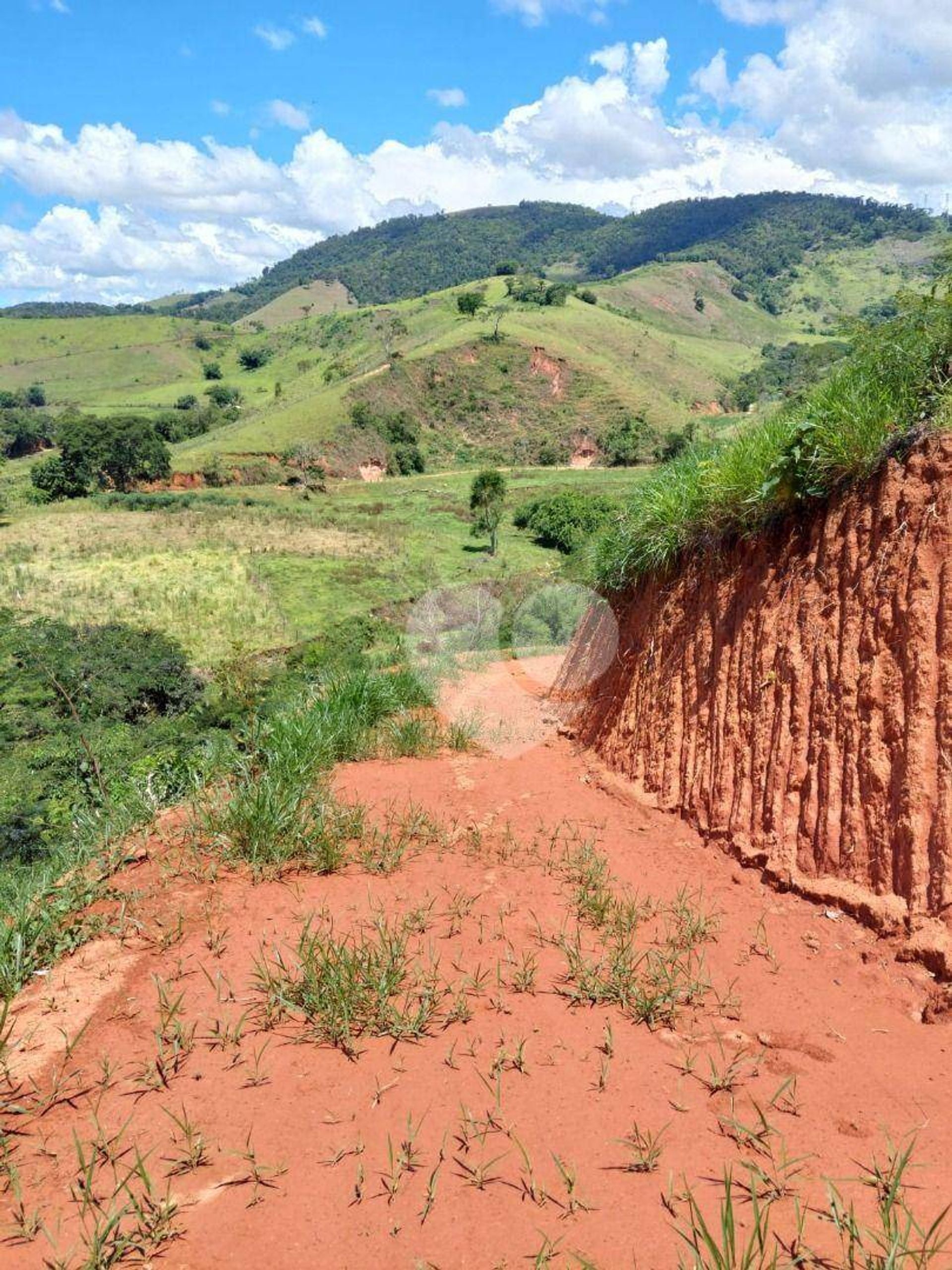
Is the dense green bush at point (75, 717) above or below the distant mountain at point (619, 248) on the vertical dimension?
below

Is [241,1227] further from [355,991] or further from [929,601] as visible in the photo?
[929,601]

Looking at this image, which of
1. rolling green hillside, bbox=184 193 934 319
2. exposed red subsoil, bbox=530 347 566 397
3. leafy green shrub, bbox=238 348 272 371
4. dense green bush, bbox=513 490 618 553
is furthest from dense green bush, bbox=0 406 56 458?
rolling green hillside, bbox=184 193 934 319

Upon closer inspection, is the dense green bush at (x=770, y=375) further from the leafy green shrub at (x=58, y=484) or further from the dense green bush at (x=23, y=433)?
the dense green bush at (x=23, y=433)

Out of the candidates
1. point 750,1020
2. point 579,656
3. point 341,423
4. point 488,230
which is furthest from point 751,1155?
point 488,230

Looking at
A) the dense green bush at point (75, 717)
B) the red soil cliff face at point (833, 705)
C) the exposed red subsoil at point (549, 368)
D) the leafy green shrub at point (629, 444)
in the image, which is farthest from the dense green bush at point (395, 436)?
the red soil cliff face at point (833, 705)

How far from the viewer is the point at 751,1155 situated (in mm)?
2430

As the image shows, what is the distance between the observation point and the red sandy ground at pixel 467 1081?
222 centimetres

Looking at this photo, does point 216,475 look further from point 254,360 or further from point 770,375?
point 770,375

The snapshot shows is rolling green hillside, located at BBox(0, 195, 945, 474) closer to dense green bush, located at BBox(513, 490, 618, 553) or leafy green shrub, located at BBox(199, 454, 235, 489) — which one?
leafy green shrub, located at BBox(199, 454, 235, 489)

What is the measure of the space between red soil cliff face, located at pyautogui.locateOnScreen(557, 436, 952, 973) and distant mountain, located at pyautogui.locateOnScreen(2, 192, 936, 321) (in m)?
138

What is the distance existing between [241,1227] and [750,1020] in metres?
2.06

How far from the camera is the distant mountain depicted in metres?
140

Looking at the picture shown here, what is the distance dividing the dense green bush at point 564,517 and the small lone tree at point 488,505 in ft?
4.75

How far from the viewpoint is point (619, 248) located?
170 m
